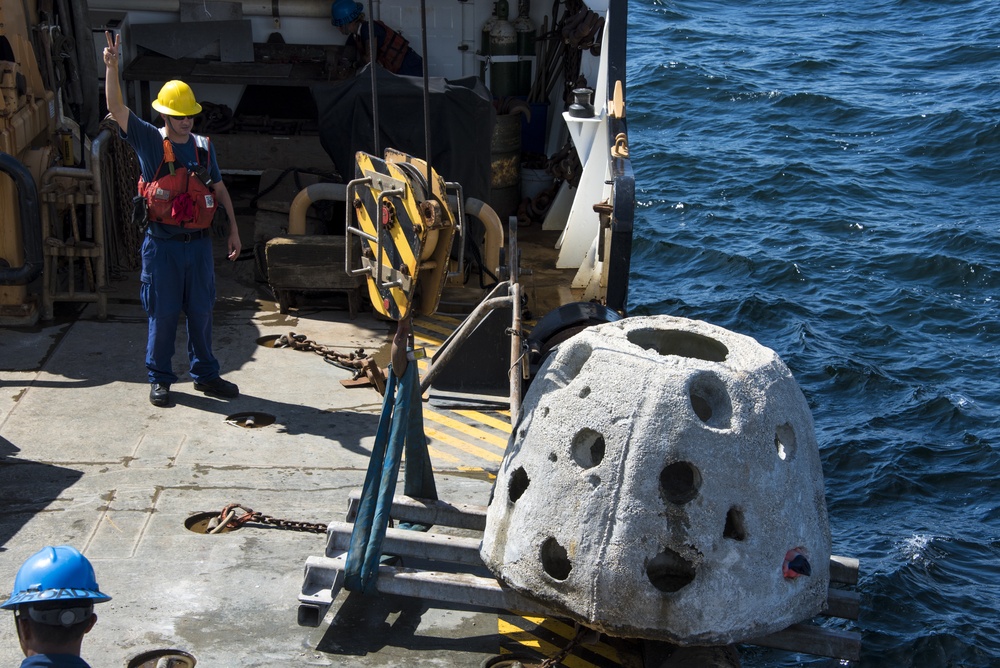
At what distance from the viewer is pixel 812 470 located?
205 inches

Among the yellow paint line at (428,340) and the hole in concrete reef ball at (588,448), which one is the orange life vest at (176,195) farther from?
the hole in concrete reef ball at (588,448)

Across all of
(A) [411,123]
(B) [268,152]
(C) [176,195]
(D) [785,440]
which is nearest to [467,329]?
(D) [785,440]

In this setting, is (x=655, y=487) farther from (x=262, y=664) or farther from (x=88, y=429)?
(x=88, y=429)

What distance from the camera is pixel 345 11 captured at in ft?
41.0

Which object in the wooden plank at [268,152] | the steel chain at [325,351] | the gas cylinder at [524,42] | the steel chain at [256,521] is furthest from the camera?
the gas cylinder at [524,42]

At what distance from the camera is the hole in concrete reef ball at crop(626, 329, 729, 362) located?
219 inches

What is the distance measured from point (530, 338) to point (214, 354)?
2.77m

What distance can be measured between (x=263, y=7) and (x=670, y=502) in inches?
388

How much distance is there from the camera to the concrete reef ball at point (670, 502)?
189 inches

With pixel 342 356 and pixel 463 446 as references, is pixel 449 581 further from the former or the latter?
pixel 342 356

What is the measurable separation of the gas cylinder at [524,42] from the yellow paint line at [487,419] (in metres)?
5.99

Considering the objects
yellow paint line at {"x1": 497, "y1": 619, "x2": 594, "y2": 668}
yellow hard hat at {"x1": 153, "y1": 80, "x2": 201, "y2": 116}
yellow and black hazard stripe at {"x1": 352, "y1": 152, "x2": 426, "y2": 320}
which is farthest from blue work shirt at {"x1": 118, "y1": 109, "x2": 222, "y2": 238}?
yellow paint line at {"x1": 497, "y1": 619, "x2": 594, "y2": 668}

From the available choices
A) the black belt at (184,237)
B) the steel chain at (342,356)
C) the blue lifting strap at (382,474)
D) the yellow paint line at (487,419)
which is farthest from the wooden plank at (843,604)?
the black belt at (184,237)

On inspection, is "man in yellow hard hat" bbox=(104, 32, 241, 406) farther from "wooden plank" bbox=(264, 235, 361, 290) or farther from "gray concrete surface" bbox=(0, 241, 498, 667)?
"wooden plank" bbox=(264, 235, 361, 290)
